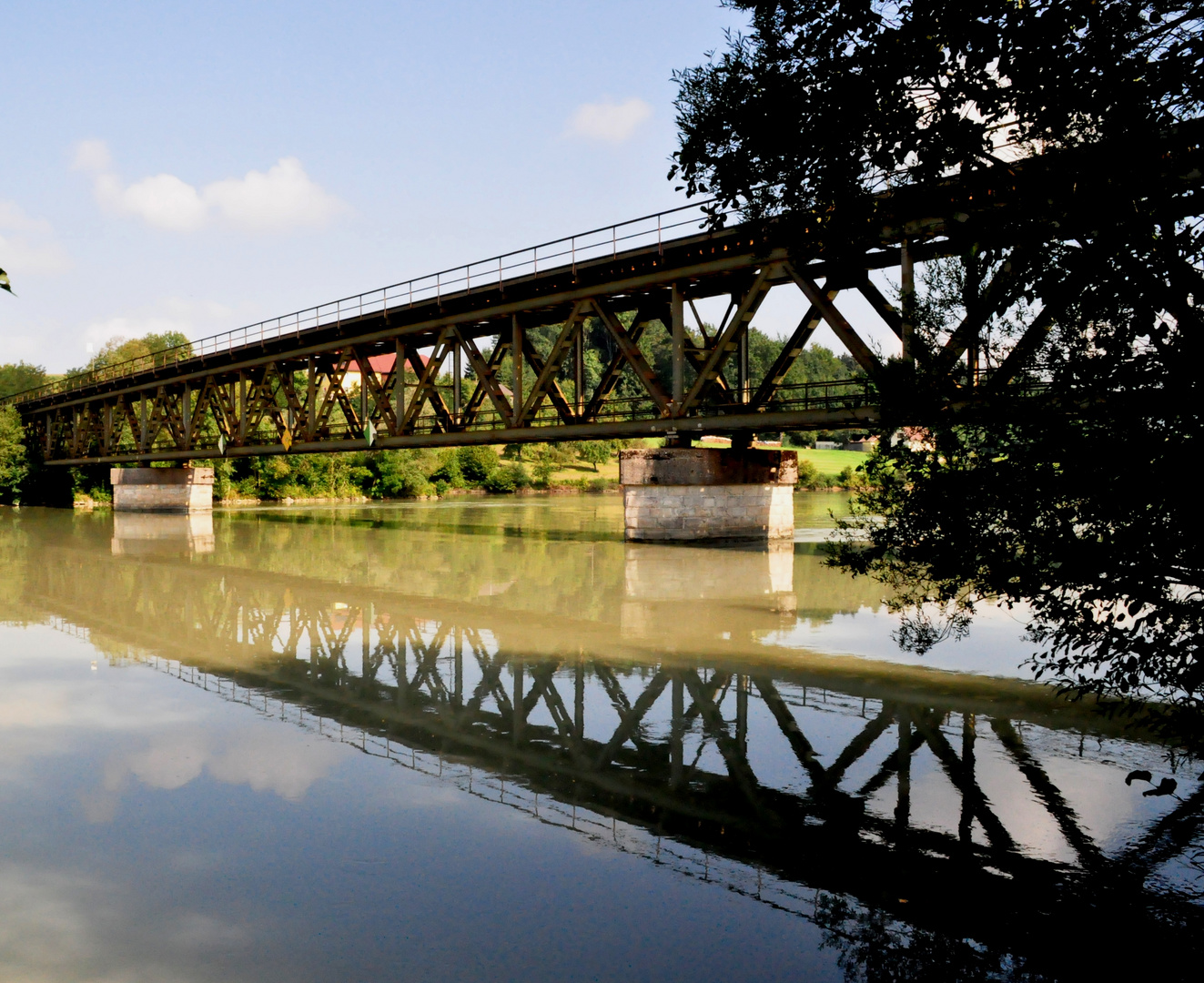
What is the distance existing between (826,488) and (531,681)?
7362cm

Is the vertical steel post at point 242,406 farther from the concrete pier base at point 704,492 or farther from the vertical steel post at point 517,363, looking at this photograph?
the concrete pier base at point 704,492

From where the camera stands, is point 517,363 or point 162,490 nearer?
point 517,363

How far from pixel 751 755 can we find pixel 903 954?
396cm

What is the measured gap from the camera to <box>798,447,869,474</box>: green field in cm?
9519

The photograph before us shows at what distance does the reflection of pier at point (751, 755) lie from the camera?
22.8ft

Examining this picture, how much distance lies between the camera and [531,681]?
13281 mm

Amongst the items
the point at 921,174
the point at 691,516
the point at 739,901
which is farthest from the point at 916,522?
the point at 691,516

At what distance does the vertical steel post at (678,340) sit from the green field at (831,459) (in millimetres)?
63849

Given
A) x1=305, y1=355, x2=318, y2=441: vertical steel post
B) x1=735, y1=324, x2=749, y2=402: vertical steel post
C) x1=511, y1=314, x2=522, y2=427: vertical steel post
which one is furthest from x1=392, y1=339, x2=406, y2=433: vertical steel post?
x1=735, y1=324, x2=749, y2=402: vertical steel post

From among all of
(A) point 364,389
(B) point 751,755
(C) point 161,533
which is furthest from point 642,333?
(B) point 751,755

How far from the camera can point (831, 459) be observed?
103625mm

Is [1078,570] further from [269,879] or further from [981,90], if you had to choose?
[269,879]

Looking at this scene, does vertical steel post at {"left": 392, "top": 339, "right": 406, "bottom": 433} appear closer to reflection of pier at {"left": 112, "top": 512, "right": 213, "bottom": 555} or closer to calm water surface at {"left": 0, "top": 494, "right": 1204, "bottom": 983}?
reflection of pier at {"left": 112, "top": 512, "right": 213, "bottom": 555}

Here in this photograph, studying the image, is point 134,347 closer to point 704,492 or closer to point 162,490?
point 162,490
